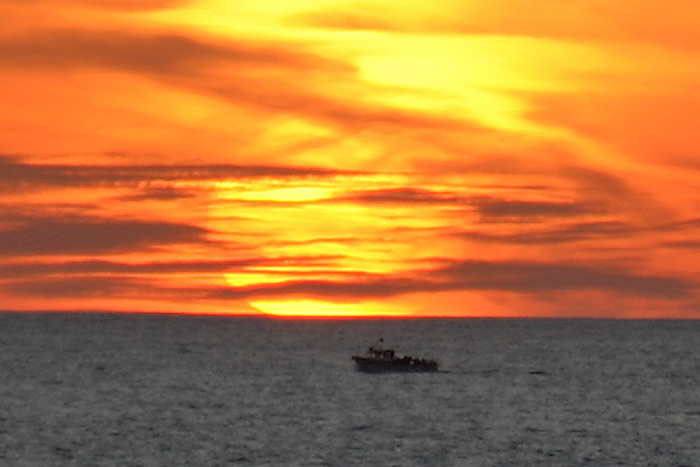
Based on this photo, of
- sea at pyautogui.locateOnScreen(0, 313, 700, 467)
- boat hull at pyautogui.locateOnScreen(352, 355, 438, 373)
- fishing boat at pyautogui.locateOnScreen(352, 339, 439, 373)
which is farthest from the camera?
fishing boat at pyautogui.locateOnScreen(352, 339, 439, 373)

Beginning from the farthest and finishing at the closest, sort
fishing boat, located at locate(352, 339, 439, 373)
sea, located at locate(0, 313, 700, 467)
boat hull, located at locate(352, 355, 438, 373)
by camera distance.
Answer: fishing boat, located at locate(352, 339, 439, 373) → boat hull, located at locate(352, 355, 438, 373) → sea, located at locate(0, 313, 700, 467)

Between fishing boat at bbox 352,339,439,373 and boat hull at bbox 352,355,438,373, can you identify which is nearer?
boat hull at bbox 352,355,438,373

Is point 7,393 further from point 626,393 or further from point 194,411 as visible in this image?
point 626,393

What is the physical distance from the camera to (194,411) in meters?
118

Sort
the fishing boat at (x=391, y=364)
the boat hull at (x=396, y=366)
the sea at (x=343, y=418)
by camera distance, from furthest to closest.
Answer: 1. the fishing boat at (x=391, y=364)
2. the boat hull at (x=396, y=366)
3. the sea at (x=343, y=418)

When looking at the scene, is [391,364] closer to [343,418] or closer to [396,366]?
[396,366]

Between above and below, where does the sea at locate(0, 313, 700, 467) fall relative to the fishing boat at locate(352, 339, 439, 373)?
below

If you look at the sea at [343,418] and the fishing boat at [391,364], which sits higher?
the fishing boat at [391,364]

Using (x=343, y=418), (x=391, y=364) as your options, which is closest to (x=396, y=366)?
(x=391, y=364)

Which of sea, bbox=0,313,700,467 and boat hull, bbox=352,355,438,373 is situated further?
boat hull, bbox=352,355,438,373

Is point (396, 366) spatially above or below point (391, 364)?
below

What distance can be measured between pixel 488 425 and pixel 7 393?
52.3 meters

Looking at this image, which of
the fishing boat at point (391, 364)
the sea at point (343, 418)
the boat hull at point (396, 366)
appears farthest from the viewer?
the fishing boat at point (391, 364)

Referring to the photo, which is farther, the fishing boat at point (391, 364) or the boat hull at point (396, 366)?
the fishing boat at point (391, 364)
